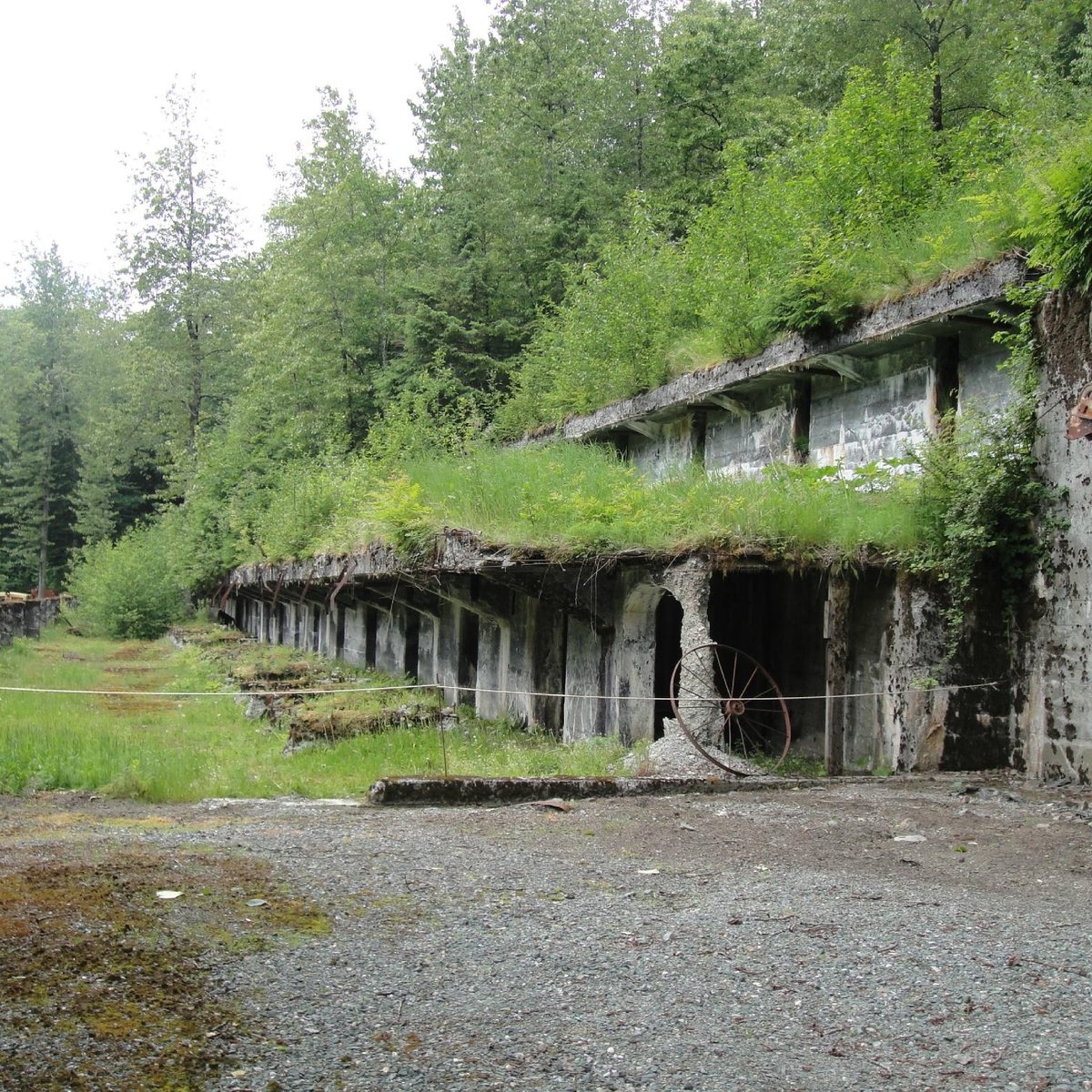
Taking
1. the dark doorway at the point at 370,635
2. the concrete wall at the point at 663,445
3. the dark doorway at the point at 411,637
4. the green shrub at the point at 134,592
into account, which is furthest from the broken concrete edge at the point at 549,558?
the green shrub at the point at 134,592

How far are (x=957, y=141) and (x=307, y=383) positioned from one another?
20.5 meters

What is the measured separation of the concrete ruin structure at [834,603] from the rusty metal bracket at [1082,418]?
0.09 m

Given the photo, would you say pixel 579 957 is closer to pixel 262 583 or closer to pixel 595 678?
pixel 595 678

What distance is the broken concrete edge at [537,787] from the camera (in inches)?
352

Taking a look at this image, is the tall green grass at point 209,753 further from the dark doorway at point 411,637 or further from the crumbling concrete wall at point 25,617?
the crumbling concrete wall at point 25,617

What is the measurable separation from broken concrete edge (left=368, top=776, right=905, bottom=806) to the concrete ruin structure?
1.06 meters

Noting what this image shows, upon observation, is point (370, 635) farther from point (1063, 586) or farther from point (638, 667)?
point (1063, 586)

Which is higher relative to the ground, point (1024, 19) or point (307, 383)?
point (1024, 19)

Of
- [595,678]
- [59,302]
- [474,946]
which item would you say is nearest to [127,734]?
[595,678]

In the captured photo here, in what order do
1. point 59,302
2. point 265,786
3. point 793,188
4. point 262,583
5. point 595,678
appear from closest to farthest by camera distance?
point 265,786 < point 595,678 < point 793,188 < point 262,583 < point 59,302

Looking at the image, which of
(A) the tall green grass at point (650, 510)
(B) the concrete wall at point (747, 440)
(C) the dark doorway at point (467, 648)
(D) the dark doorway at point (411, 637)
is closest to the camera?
(A) the tall green grass at point (650, 510)

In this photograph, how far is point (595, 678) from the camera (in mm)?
12680

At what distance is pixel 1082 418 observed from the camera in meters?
9.88

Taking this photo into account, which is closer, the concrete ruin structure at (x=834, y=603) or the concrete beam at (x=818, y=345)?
the concrete ruin structure at (x=834, y=603)
